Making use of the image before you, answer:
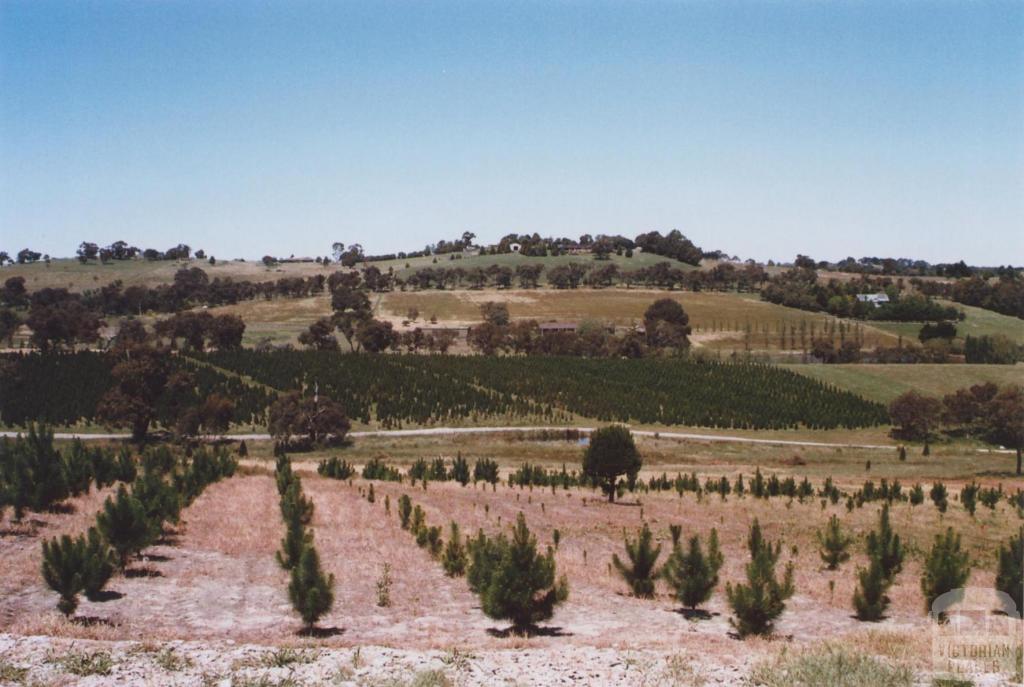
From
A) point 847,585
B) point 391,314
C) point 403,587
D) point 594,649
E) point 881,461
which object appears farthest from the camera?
point 391,314

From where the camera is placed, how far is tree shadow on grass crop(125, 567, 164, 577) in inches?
716

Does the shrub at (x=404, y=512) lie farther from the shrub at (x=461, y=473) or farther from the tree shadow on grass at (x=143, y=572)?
the shrub at (x=461, y=473)

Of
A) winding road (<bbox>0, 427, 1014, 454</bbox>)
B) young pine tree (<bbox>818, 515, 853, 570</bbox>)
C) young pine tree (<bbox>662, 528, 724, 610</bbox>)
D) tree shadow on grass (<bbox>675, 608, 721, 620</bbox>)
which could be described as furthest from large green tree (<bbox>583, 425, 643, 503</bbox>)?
winding road (<bbox>0, 427, 1014, 454</bbox>)

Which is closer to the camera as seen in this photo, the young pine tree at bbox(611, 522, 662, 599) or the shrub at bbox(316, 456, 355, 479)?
the young pine tree at bbox(611, 522, 662, 599)

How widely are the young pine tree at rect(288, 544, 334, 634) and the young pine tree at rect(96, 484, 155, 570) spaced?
556cm

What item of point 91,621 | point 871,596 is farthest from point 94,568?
point 871,596

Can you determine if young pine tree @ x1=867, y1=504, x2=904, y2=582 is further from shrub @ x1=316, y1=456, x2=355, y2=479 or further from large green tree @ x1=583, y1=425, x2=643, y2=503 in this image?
shrub @ x1=316, y1=456, x2=355, y2=479

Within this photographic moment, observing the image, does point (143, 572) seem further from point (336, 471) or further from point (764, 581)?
point (336, 471)

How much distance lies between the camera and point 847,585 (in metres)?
19.4

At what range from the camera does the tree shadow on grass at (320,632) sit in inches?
561

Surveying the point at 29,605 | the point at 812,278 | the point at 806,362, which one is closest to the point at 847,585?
the point at 29,605

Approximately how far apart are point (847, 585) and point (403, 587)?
1079 centimetres

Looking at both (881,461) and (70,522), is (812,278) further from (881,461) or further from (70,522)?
(70,522)

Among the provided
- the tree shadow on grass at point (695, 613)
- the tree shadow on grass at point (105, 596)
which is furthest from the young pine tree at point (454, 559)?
the tree shadow on grass at point (105, 596)
